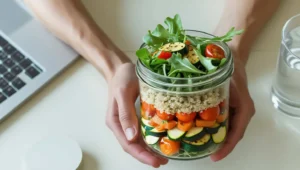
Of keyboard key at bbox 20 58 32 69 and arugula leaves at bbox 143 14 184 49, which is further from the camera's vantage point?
keyboard key at bbox 20 58 32 69

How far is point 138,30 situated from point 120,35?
3 cm

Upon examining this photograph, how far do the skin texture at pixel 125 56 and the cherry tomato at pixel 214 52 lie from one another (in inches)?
5.2

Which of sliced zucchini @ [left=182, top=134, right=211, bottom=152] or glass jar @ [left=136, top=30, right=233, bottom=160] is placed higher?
glass jar @ [left=136, top=30, right=233, bottom=160]

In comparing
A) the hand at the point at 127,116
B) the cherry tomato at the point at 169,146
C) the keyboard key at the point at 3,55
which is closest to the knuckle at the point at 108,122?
the hand at the point at 127,116

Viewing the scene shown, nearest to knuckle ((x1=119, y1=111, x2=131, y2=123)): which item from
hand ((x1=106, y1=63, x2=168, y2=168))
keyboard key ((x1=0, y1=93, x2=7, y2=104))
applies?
hand ((x1=106, y1=63, x2=168, y2=168))

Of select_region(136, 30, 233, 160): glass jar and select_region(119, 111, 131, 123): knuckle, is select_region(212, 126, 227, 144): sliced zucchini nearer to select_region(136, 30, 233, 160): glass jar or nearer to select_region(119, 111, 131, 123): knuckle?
select_region(136, 30, 233, 160): glass jar

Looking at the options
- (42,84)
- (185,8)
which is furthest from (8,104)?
(185,8)

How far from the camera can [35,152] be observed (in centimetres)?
75

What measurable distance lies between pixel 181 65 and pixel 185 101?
5cm

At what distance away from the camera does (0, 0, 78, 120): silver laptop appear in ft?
2.76

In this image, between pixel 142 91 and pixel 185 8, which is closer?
pixel 142 91

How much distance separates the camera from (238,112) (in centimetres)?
76

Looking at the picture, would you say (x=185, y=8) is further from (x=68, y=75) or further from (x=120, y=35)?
(x=68, y=75)

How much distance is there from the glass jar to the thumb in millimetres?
29
